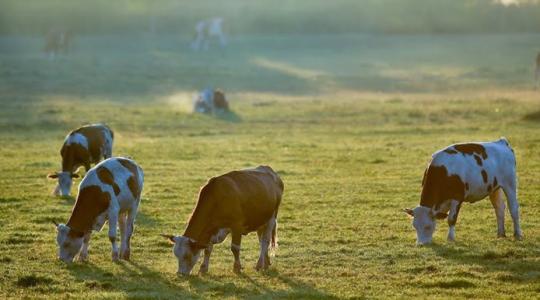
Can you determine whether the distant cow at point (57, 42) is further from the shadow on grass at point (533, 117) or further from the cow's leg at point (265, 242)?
the cow's leg at point (265, 242)

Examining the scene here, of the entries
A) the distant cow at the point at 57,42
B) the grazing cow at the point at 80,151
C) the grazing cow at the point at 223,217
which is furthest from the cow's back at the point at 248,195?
the distant cow at the point at 57,42

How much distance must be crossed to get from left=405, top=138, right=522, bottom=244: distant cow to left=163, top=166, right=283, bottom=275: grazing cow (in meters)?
2.45

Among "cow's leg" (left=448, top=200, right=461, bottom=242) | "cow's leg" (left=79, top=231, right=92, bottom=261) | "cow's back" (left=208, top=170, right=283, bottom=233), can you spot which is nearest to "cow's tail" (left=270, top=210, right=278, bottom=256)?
"cow's back" (left=208, top=170, right=283, bottom=233)

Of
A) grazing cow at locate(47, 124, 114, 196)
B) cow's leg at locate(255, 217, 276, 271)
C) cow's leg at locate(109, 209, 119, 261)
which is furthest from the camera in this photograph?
grazing cow at locate(47, 124, 114, 196)

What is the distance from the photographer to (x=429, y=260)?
1398cm

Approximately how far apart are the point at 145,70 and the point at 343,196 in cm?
4128

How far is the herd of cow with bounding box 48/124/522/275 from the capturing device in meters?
13.3

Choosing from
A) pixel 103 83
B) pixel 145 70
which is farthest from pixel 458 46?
pixel 103 83

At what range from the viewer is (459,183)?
15195 mm

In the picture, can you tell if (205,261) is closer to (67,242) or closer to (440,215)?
(67,242)

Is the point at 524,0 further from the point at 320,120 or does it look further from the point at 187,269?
the point at 187,269

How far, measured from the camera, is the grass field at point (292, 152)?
13102mm

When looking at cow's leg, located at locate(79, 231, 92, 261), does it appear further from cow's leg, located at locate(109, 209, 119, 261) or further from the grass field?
cow's leg, located at locate(109, 209, 119, 261)

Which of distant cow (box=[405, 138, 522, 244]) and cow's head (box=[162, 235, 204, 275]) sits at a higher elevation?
distant cow (box=[405, 138, 522, 244])
